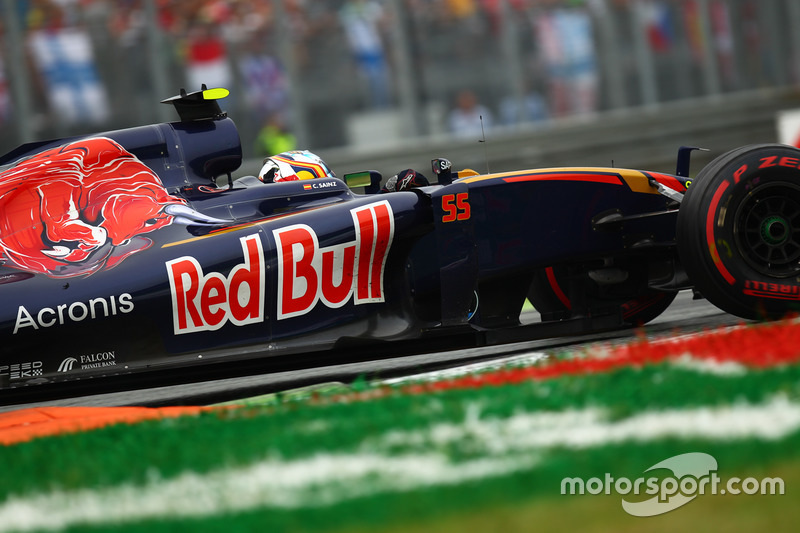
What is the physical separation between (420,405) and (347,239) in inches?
70.7

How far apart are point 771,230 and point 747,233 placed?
0.46ft

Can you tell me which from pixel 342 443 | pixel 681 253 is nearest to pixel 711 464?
pixel 342 443

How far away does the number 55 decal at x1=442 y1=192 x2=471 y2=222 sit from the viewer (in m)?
5.41

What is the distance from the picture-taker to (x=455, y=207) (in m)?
5.43

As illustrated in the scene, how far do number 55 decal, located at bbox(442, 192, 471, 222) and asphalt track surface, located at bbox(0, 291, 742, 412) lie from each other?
86 centimetres

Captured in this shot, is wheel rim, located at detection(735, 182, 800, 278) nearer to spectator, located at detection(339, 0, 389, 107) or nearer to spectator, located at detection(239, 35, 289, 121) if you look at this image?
spectator, located at detection(339, 0, 389, 107)

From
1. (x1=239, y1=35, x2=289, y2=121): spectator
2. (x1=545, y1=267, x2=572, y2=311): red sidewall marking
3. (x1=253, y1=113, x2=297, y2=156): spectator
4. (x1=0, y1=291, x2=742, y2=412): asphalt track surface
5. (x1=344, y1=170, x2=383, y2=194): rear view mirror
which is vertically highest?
(x1=239, y1=35, x2=289, y2=121): spectator

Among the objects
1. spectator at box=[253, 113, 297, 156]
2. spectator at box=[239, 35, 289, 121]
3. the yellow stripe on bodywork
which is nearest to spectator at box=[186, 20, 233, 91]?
spectator at box=[239, 35, 289, 121]

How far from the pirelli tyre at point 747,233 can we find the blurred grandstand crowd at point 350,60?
25.3 ft

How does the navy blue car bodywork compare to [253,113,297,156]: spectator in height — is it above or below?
below

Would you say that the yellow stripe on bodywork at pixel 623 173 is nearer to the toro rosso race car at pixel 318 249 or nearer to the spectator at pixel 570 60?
the toro rosso race car at pixel 318 249

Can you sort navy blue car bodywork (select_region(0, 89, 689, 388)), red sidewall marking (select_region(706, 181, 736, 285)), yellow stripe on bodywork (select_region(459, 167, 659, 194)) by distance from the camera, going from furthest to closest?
yellow stripe on bodywork (select_region(459, 167, 659, 194)), red sidewall marking (select_region(706, 181, 736, 285)), navy blue car bodywork (select_region(0, 89, 689, 388))

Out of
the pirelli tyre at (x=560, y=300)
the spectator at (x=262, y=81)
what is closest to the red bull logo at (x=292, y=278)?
the pirelli tyre at (x=560, y=300)

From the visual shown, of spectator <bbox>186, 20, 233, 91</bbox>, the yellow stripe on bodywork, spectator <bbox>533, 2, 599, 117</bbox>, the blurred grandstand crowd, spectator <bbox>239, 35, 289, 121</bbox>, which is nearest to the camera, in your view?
the yellow stripe on bodywork
